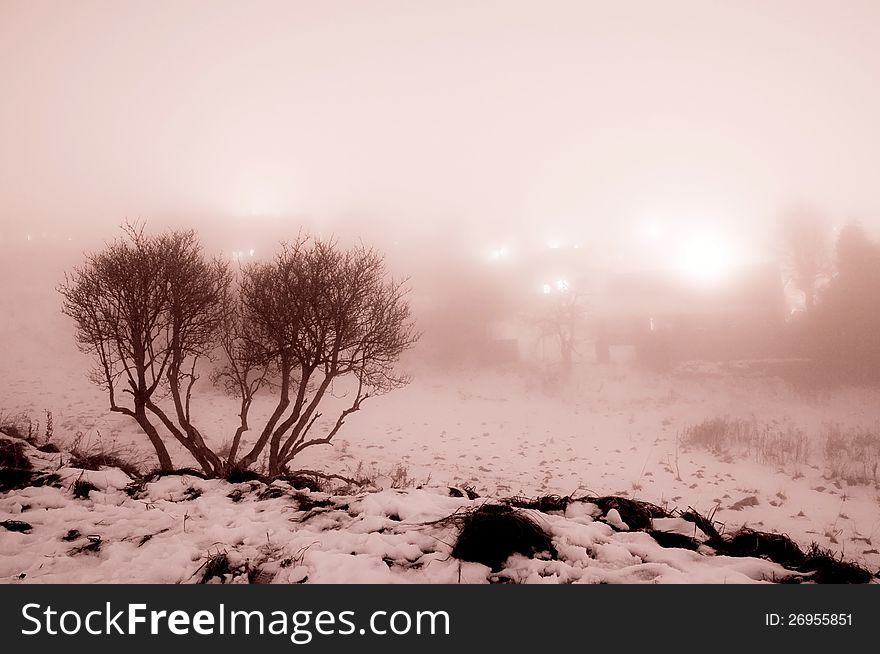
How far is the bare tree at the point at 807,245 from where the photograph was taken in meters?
43.7

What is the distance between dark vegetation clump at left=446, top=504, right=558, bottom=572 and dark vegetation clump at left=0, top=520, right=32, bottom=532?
17.4ft

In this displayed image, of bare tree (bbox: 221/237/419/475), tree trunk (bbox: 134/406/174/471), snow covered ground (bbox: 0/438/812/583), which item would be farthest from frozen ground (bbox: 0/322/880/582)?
bare tree (bbox: 221/237/419/475)

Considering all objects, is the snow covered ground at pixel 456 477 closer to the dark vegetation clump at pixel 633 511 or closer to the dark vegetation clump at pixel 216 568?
the dark vegetation clump at pixel 216 568

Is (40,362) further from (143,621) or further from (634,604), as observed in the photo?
(634,604)

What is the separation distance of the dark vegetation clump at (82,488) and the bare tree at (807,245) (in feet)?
192

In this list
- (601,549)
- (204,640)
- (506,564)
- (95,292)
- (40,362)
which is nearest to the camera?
(204,640)

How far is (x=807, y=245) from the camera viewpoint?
4416cm

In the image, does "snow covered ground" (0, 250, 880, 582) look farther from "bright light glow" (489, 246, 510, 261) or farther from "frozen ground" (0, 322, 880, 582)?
"bright light glow" (489, 246, 510, 261)

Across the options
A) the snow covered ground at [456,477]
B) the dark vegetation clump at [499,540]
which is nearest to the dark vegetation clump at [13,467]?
the snow covered ground at [456,477]

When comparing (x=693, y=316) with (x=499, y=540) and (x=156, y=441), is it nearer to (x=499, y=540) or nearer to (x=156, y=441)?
(x=499, y=540)

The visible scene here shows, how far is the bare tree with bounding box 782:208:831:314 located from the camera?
43.7m

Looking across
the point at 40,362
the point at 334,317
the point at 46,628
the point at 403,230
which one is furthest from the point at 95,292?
the point at 403,230

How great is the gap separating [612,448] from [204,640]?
70.8 feet

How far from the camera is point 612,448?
2138 centimetres
